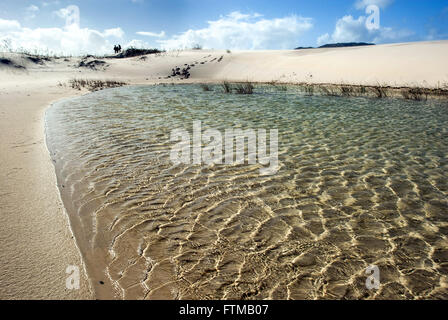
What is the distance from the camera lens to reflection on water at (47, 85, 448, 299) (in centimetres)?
244

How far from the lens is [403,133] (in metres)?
7.18

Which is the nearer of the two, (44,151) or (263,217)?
(263,217)

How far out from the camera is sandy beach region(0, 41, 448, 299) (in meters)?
2.33

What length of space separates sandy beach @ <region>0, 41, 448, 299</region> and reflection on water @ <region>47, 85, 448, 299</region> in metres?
0.23

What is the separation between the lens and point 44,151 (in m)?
5.34

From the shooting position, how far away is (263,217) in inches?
134

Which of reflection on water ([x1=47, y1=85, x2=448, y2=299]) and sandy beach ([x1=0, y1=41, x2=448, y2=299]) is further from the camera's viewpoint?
reflection on water ([x1=47, y1=85, x2=448, y2=299])

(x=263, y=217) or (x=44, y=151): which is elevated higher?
(x=44, y=151)

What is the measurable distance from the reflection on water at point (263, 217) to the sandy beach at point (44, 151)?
0.23 metres

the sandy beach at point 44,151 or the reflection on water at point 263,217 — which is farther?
the reflection on water at point 263,217

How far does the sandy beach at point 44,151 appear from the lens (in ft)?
7.63

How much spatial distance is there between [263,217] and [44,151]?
452 centimetres

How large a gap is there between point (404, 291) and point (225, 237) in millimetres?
1706
